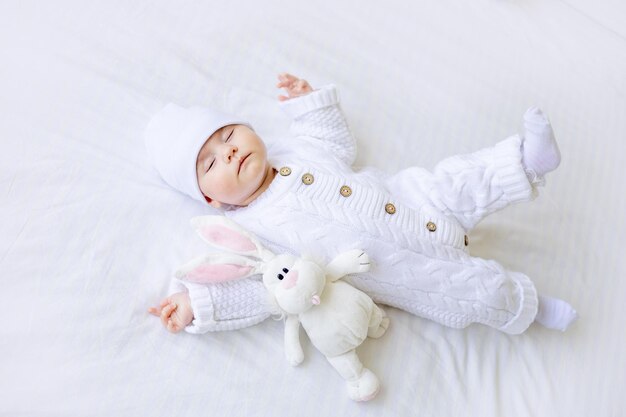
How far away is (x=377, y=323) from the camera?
120 centimetres

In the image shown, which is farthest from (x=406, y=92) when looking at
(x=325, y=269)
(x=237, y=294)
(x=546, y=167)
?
(x=237, y=294)

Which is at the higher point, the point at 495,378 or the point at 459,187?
the point at 459,187

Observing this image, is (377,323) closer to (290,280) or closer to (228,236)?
(290,280)

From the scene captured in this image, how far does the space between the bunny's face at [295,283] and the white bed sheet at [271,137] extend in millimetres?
138

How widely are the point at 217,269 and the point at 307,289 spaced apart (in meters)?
0.17

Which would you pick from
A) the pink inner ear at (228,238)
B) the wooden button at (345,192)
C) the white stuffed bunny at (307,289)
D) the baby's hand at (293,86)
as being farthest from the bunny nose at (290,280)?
the baby's hand at (293,86)

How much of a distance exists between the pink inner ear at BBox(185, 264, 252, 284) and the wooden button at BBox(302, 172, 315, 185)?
22 cm

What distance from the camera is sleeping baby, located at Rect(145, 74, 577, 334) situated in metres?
1.17

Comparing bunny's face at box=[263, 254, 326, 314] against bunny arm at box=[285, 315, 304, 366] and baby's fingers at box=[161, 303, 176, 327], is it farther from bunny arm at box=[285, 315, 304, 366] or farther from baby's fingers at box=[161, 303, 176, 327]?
baby's fingers at box=[161, 303, 176, 327]

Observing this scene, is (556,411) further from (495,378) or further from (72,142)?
(72,142)

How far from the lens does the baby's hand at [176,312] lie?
1.13m

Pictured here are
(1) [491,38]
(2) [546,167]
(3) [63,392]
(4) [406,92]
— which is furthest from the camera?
(1) [491,38]

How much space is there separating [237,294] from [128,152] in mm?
415

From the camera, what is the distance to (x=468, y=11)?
1677 mm
